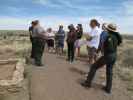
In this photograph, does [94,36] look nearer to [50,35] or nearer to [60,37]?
[60,37]

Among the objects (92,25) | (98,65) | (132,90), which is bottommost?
(132,90)

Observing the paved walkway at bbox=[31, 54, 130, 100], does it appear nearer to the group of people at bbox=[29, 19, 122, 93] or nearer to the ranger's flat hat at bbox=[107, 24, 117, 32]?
the group of people at bbox=[29, 19, 122, 93]

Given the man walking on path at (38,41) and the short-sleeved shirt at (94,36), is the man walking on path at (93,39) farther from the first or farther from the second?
the man walking on path at (38,41)

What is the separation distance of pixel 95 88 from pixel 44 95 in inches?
79.5

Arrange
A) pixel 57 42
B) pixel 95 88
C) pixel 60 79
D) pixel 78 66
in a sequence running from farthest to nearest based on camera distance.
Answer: pixel 57 42 → pixel 78 66 → pixel 60 79 → pixel 95 88

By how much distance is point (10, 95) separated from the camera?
10.4 metres

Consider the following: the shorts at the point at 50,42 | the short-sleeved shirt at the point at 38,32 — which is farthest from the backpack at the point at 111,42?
the shorts at the point at 50,42

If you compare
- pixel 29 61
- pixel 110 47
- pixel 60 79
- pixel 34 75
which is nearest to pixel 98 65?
pixel 110 47

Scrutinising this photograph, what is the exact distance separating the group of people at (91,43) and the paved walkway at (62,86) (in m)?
0.40

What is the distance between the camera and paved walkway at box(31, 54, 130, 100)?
10.5 m

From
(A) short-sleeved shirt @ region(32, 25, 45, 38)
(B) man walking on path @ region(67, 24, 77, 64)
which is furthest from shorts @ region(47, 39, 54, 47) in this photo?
(A) short-sleeved shirt @ region(32, 25, 45, 38)

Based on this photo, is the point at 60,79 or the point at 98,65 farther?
the point at 60,79

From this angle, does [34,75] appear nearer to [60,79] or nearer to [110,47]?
[60,79]

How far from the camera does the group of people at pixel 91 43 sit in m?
10.8
